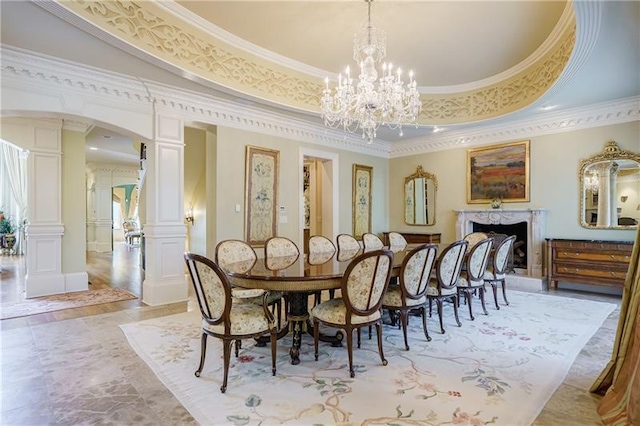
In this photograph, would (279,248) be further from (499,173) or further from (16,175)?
(16,175)

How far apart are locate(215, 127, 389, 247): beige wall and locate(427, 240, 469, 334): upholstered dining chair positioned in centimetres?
297

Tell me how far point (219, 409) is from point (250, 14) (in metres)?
3.64

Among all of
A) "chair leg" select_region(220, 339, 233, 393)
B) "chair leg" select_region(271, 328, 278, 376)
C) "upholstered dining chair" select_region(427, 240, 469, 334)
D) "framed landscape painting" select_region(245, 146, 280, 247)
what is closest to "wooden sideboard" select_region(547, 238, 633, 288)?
"upholstered dining chair" select_region(427, 240, 469, 334)

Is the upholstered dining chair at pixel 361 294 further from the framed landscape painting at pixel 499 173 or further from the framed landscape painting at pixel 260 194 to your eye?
the framed landscape painting at pixel 499 173

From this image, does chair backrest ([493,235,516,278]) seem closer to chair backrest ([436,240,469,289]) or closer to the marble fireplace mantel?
chair backrest ([436,240,469,289])

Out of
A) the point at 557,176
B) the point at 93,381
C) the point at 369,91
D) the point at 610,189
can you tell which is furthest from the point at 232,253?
the point at 610,189

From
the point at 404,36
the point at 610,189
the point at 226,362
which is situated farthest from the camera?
the point at 610,189

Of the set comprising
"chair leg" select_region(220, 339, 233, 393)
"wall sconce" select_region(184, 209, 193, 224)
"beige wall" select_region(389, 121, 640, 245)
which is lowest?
"chair leg" select_region(220, 339, 233, 393)

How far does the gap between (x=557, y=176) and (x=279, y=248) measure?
15.5 ft

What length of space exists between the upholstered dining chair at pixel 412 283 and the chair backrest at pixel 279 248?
141 centimetres

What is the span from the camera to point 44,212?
16.3ft

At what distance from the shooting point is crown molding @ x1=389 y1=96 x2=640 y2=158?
4910 millimetres

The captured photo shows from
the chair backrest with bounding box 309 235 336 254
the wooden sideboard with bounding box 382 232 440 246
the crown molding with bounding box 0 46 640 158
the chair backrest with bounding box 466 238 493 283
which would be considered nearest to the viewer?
the crown molding with bounding box 0 46 640 158

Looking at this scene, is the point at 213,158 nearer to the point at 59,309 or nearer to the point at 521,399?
the point at 59,309
